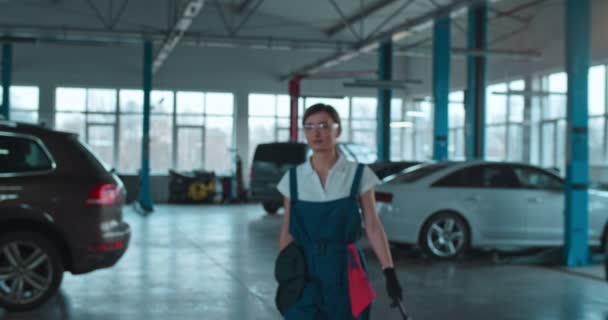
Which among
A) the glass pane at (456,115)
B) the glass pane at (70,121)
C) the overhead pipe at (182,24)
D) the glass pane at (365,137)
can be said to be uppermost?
the overhead pipe at (182,24)

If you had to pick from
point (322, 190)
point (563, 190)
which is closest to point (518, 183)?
point (563, 190)

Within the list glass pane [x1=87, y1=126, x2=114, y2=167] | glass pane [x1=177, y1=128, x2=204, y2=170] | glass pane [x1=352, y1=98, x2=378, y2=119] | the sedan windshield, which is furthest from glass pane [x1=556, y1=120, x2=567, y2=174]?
glass pane [x1=87, y1=126, x2=114, y2=167]

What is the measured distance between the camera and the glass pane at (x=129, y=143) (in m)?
26.7

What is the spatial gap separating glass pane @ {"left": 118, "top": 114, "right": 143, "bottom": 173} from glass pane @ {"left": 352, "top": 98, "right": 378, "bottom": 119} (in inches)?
347

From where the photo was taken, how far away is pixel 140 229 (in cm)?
1465

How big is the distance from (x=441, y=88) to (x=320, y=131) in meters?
13.9

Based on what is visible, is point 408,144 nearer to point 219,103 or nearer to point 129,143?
point 219,103

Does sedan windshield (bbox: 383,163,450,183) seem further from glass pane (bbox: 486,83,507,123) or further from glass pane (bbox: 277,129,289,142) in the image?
glass pane (bbox: 277,129,289,142)

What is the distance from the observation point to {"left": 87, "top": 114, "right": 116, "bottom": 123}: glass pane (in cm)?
2628

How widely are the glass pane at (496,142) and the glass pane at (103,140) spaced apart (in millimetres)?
13765

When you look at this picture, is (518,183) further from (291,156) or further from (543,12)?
(543,12)

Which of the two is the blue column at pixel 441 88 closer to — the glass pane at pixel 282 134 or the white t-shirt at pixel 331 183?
the glass pane at pixel 282 134

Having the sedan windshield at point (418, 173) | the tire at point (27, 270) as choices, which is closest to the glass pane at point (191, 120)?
the sedan windshield at point (418, 173)

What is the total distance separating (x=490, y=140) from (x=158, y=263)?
18.3m
